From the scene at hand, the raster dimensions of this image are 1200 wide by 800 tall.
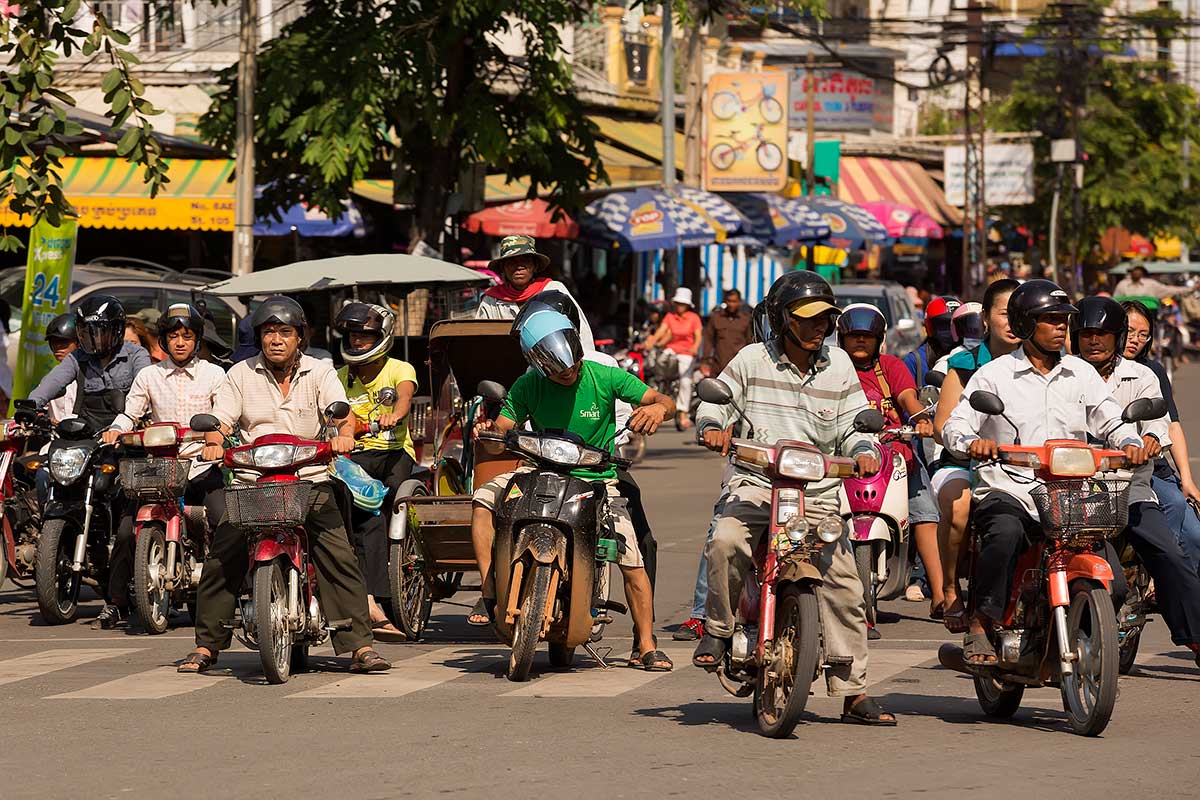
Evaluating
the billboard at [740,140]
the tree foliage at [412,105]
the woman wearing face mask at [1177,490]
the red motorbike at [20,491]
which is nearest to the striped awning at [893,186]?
the billboard at [740,140]

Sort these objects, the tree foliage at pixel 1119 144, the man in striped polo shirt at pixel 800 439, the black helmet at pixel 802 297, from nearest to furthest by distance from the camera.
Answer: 1. the man in striped polo shirt at pixel 800 439
2. the black helmet at pixel 802 297
3. the tree foliage at pixel 1119 144

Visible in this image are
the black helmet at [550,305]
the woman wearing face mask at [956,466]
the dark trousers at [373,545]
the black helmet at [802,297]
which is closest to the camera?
the black helmet at [802,297]

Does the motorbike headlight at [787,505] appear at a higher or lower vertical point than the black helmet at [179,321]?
lower

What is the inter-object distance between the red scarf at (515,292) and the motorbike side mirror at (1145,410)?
4.79 m

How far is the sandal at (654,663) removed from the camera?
10.1 metres

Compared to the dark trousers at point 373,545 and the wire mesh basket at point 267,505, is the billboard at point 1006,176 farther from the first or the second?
the wire mesh basket at point 267,505

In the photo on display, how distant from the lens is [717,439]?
8055mm

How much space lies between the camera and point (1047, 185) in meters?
63.7

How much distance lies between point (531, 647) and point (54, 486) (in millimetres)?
4233

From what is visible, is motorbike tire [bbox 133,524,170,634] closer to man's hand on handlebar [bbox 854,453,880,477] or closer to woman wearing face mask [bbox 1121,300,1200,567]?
man's hand on handlebar [bbox 854,453,880,477]

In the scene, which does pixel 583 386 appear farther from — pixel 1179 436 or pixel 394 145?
pixel 394 145

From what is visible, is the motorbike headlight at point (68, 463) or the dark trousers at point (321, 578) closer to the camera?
the dark trousers at point (321, 578)

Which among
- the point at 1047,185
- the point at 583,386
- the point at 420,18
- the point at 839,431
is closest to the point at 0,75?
the point at 583,386

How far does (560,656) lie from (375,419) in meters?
2.10
